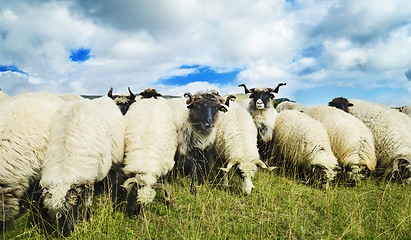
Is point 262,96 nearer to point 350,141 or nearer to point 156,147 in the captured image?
point 350,141

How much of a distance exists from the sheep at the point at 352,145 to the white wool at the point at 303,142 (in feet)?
2.09

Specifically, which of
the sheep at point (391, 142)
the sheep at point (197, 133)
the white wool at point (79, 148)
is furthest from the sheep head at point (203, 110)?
the sheep at point (391, 142)

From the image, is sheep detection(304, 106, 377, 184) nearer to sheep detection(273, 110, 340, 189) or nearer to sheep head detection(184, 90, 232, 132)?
sheep detection(273, 110, 340, 189)

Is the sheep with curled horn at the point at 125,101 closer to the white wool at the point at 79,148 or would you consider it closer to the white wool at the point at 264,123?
the white wool at the point at 79,148

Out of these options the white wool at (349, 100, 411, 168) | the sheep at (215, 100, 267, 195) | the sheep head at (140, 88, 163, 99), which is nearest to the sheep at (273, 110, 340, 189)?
the sheep at (215, 100, 267, 195)

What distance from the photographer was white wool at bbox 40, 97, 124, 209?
445cm

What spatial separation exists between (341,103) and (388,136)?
11.1 ft

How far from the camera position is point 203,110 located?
6.79m

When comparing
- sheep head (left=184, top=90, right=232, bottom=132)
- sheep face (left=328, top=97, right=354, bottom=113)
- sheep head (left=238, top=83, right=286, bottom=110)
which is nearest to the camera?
sheep head (left=184, top=90, right=232, bottom=132)

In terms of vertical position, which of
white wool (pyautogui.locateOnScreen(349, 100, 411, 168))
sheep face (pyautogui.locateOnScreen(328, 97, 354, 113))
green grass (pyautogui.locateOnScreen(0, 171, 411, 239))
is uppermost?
sheep face (pyautogui.locateOnScreen(328, 97, 354, 113))

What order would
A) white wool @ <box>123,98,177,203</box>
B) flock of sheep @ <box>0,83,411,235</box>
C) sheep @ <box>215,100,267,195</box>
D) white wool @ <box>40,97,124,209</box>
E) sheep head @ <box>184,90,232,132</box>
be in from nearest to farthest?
white wool @ <box>40,97,124,209</box>, flock of sheep @ <box>0,83,411,235</box>, white wool @ <box>123,98,177,203</box>, sheep @ <box>215,100,267,195</box>, sheep head @ <box>184,90,232,132</box>

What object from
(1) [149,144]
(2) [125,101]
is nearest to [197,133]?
(1) [149,144]

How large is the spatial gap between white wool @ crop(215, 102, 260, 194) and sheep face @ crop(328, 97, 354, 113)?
6329 mm

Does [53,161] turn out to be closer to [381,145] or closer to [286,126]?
[286,126]
